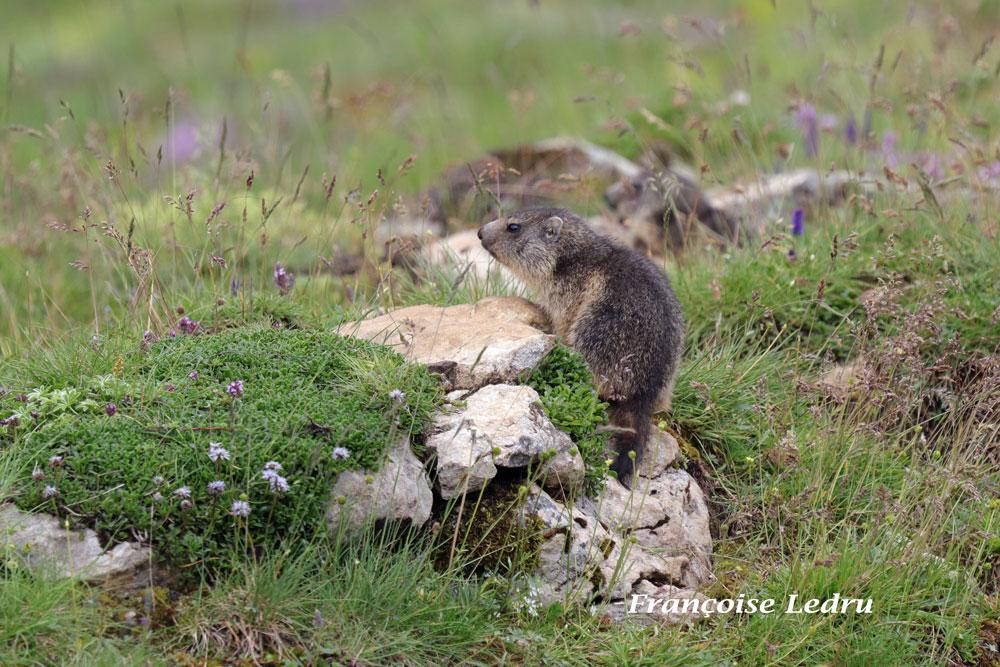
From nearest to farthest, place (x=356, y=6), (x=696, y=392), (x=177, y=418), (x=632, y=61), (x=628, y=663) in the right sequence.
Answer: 1. (x=628, y=663)
2. (x=177, y=418)
3. (x=696, y=392)
4. (x=632, y=61)
5. (x=356, y=6)

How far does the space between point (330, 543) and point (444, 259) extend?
134 inches

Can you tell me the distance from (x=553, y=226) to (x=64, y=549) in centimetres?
351

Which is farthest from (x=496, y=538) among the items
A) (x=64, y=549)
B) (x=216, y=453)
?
(x=64, y=549)

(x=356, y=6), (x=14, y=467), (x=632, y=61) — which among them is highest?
(x=14, y=467)

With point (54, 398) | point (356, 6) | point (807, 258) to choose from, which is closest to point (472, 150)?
point (807, 258)

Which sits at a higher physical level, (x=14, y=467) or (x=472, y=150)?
(x=14, y=467)

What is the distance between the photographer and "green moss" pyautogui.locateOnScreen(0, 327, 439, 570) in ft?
14.6

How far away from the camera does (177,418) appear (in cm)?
482

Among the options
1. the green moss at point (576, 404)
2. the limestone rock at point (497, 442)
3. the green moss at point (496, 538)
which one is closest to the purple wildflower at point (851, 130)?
the green moss at point (576, 404)

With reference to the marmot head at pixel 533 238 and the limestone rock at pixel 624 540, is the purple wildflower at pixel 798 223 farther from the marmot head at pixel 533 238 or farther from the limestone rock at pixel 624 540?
the limestone rock at pixel 624 540

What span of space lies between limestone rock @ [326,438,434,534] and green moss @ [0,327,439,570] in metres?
0.06

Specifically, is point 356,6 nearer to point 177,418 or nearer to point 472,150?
point 472,150

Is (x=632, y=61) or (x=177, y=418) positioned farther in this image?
(x=632, y=61)

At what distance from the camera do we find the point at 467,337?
5711 mm
